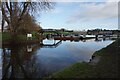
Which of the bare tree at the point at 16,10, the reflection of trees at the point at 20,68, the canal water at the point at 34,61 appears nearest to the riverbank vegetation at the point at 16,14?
the bare tree at the point at 16,10

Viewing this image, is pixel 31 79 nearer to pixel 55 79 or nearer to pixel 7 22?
pixel 55 79

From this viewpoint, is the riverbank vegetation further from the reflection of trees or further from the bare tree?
the reflection of trees

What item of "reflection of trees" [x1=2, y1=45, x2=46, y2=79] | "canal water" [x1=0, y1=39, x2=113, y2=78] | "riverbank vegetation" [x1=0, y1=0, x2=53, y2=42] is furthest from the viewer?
"riverbank vegetation" [x1=0, y1=0, x2=53, y2=42]

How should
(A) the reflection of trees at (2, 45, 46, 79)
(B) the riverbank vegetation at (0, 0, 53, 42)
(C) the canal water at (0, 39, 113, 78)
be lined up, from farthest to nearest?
(B) the riverbank vegetation at (0, 0, 53, 42), (C) the canal water at (0, 39, 113, 78), (A) the reflection of trees at (2, 45, 46, 79)

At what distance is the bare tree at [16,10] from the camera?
38031 mm

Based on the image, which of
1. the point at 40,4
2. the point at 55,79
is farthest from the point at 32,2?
the point at 55,79

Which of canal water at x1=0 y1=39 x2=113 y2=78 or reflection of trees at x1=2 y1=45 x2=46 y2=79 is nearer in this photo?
reflection of trees at x1=2 y1=45 x2=46 y2=79

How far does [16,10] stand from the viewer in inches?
1523

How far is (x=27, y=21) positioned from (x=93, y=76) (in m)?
31.9

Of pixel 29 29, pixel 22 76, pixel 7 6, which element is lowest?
pixel 22 76

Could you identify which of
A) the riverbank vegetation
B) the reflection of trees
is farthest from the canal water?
the riverbank vegetation

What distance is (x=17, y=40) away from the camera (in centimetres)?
3719

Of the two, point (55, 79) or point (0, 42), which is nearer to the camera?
point (55, 79)

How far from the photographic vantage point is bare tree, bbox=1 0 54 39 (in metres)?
38.0
